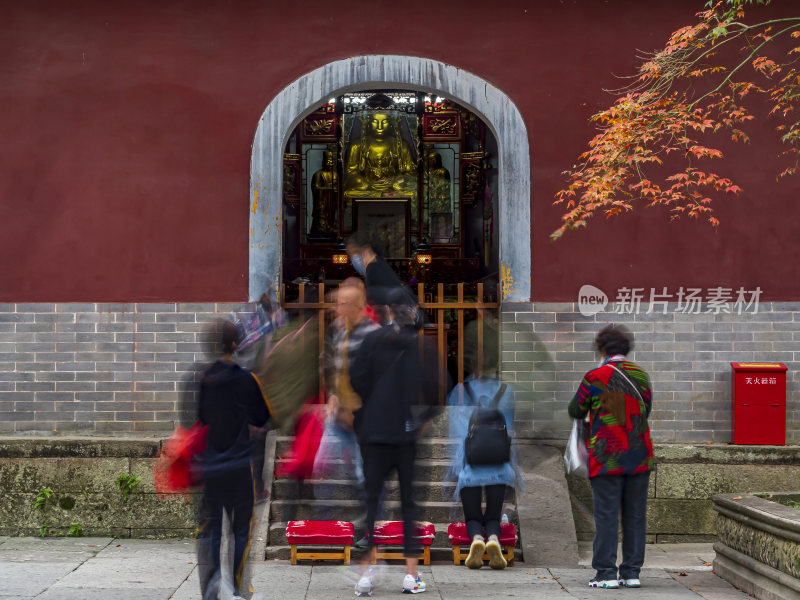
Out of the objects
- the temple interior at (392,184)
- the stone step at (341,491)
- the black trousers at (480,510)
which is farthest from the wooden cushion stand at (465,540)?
the temple interior at (392,184)

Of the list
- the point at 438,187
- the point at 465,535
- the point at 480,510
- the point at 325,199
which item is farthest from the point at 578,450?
the point at 325,199

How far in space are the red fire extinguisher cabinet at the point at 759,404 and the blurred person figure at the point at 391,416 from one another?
4162 millimetres

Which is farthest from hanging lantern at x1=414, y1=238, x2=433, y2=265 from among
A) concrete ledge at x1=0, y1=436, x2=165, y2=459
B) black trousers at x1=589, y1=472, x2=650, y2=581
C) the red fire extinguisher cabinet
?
black trousers at x1=589, y1=472, x2=650, y2=581

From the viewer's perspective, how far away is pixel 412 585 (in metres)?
6.32

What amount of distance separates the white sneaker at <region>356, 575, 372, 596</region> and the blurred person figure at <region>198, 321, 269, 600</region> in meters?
1.13

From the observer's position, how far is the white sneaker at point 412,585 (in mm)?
6323

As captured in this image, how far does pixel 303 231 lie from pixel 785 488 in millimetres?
8846

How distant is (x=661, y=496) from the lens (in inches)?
347

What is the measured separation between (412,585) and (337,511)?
6.14 feet

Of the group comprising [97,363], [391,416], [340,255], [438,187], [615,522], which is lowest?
[615,522]

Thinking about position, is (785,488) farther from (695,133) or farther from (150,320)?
(150,320)

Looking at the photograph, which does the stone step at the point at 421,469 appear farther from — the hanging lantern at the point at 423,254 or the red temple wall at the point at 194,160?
the hanging lantern at the point at 423,254

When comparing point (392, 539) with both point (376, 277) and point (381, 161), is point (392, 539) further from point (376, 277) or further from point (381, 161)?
point (381, 161)

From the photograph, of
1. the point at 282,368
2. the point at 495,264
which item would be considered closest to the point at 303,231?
the point at 495,264
